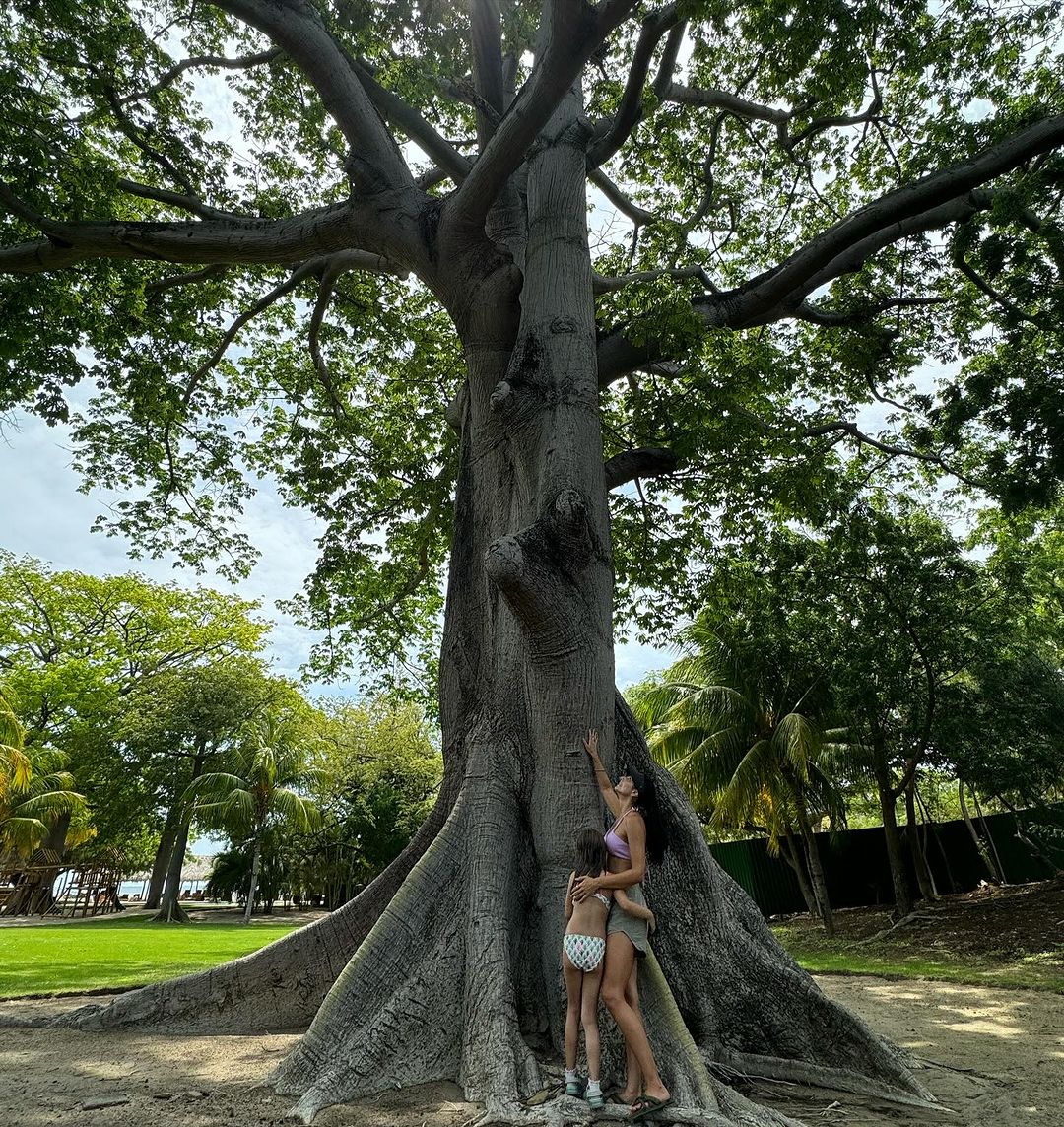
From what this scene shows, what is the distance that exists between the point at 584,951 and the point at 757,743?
45.7 ft

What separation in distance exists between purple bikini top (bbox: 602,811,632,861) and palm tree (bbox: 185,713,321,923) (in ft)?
78.4

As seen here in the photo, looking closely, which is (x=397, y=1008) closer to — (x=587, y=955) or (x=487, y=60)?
(x=587, y=955)

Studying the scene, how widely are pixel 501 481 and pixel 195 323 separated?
23.1 feet

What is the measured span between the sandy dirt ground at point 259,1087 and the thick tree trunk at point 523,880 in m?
0.20

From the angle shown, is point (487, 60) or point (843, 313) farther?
point (843, 313)

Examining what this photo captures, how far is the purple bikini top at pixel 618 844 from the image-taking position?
13.3ft

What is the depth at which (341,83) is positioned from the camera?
6516 mm

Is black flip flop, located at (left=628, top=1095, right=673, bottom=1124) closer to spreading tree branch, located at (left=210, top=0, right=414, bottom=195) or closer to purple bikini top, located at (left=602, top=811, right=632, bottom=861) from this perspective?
purple bikini top, located at (left=602, top=811, right=632, bottom=861)

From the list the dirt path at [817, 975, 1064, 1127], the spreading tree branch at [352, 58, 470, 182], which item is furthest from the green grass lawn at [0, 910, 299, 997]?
the spreading tree branch at [352, 58, 470, 182]

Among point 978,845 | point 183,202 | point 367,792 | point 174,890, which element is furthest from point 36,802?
point 978,845

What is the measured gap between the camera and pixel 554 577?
480 cm

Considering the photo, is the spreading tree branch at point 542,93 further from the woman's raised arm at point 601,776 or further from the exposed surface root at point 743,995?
the exposed surface root at point 743,995

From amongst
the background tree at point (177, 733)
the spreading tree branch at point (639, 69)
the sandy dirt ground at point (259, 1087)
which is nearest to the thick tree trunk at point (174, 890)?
the background tree at point (177, 733)

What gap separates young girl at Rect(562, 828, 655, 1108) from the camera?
3.62 meters
